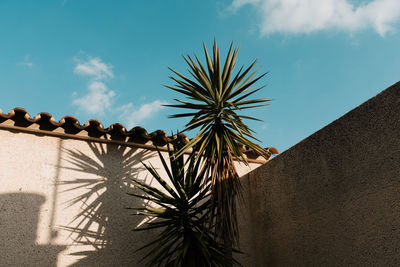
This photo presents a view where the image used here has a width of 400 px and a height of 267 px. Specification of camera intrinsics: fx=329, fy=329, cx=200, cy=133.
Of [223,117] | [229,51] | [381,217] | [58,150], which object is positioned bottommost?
[381,217]

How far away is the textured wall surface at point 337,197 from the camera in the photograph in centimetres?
275

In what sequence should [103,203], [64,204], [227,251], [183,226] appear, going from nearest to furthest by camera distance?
[227,251]
[183,226]
[64,204]
[103,203]

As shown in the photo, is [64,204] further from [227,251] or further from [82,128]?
[227,251]

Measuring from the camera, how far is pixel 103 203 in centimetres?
402

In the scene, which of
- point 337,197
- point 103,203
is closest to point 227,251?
point 337,197

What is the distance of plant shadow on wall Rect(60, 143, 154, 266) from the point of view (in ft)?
12.4

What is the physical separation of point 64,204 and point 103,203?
44 centimetres

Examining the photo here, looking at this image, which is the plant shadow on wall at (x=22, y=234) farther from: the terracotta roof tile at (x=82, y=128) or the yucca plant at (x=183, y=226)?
the yucca plant at (x=183, y=226)

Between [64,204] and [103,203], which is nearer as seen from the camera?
[64,204]

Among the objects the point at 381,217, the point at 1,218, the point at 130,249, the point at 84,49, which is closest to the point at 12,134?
the point at 1,218

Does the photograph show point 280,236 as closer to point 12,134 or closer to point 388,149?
point 388,149

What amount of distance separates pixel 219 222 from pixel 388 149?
5.66 feet

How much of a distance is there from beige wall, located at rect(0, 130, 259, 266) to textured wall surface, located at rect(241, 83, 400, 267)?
158 centimetres

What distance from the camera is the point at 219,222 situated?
3.43 metres
